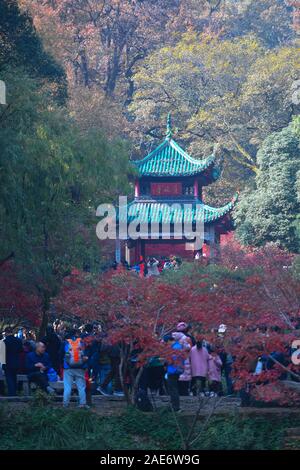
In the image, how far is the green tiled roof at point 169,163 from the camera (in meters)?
37.9

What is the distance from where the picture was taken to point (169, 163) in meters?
38.7

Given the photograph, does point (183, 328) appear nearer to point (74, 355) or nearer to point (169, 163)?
point (74, 355)

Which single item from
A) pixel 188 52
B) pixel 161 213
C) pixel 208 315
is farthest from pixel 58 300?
pixel 188 52

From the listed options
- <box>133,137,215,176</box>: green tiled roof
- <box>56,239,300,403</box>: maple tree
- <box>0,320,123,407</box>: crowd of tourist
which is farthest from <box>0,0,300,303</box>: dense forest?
<box>133,137,215,176</box>: green tiled roof

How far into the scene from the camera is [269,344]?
39.8 ft

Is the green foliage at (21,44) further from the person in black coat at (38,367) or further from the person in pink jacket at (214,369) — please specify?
the person in pink jacket at (214,369)

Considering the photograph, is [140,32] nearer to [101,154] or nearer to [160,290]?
[101,154]

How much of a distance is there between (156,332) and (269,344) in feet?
7.65

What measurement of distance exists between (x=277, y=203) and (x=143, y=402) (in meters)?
23.0

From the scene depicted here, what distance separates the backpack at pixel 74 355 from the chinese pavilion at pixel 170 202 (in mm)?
23872

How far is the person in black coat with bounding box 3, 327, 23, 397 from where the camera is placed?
15.0m

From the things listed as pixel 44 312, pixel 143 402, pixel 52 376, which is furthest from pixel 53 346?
pixel 143 402

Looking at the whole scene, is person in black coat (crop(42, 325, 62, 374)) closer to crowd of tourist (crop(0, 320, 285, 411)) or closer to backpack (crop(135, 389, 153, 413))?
crowd of tourist (crop(0, 320, 285, 411))
